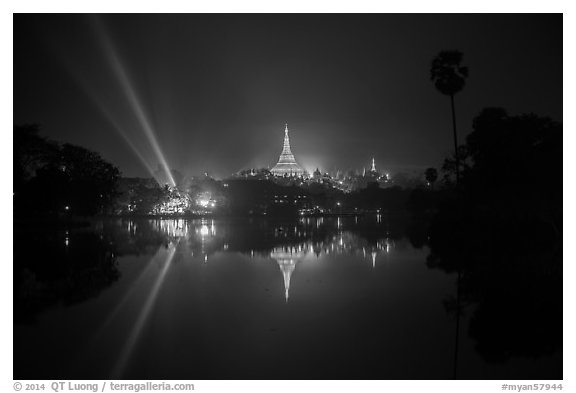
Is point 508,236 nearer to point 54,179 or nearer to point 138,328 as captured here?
point 138,328

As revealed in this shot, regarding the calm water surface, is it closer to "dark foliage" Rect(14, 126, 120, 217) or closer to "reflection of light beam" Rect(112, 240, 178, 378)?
"reflection of light beam" Rect(112, 240, 178, 378)

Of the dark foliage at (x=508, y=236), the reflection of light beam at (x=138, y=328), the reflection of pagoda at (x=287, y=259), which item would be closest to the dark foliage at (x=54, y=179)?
the reflection of pagoda at (x=287, y=259)

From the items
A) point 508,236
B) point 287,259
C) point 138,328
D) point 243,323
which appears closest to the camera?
point 138,328

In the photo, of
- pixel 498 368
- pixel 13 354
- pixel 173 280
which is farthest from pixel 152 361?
pixel 173 280

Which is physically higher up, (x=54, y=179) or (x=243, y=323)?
(x=54, y=179)

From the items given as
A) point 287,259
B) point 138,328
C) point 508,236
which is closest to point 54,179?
point 287,259

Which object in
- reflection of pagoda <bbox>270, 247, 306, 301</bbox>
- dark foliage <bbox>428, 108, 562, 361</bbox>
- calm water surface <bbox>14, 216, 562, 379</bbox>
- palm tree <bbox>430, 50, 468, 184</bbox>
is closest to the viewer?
calm water surface <bbox>14, 216, 562, 379</bbox>

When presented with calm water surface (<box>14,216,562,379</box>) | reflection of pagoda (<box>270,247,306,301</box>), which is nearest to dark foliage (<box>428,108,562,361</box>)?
calm water surface (<box>14,216,562,379</box>)
